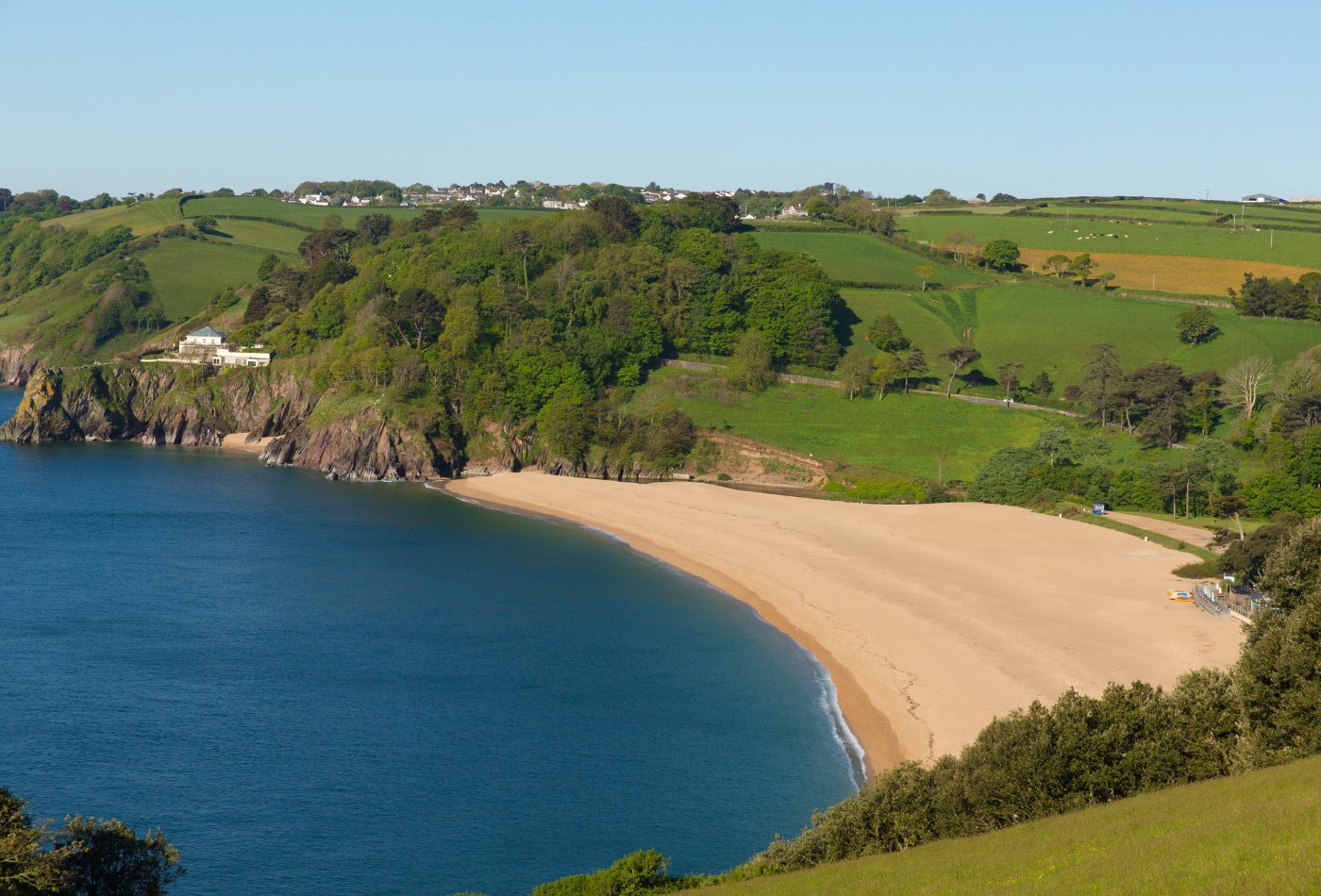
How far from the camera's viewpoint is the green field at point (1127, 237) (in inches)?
5539

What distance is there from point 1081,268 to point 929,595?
94.3m

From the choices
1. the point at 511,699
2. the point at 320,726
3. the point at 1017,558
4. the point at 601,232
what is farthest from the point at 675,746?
the point at 601,232

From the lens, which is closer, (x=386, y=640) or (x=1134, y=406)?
(x=386, y=640)

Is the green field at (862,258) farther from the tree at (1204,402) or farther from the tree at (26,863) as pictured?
the tree at (26,863)

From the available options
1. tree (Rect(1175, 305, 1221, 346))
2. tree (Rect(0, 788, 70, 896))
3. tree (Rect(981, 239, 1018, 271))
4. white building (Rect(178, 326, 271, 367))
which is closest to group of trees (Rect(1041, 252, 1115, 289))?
tree (Rect(981, 239, 1018, 271))

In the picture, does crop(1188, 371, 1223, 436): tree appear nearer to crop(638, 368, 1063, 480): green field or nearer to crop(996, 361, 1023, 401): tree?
crop(638, 368, 1063, 480): green field

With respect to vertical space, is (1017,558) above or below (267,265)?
below

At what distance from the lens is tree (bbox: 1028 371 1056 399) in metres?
110

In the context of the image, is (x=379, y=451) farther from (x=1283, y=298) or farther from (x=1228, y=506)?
(x=1283, y=298)

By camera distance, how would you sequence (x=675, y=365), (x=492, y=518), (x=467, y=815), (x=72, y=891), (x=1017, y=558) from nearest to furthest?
A: (x=72, y=891) < (x=467, y=815) < (x=1017, y=558) < (x=492, y=518) < (x=675, y=365)

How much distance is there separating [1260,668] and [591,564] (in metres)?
45.0

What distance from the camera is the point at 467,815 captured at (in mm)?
35906

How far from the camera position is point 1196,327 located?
116 meters

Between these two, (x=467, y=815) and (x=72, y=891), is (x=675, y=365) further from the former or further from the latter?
(x=72, y=891)
